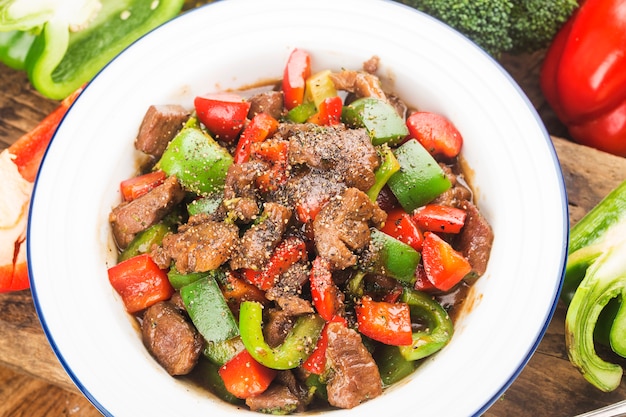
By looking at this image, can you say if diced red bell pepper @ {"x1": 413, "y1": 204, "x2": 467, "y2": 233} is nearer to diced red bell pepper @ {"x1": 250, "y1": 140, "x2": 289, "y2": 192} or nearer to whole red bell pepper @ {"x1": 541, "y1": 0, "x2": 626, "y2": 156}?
diced red bell pepper @ {"x1": 250, "y1": 140, "x2": 289, "y2": 192}

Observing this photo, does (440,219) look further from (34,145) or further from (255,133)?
(34,145)

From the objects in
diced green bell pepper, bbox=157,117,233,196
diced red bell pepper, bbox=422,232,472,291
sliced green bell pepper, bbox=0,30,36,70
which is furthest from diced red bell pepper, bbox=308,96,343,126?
sliced green bell pepper, bbox=0,30,36,70

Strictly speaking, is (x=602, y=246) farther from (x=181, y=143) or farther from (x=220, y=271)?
(x=181, y=143)

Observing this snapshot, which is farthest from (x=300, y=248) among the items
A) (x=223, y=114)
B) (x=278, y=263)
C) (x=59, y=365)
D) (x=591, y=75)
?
(x=591, y=75)

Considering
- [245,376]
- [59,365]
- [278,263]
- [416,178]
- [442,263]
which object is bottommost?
[59,365]

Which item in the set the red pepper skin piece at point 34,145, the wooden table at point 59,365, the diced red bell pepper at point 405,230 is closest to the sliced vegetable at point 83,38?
the red pepper skin piece at point 34,145

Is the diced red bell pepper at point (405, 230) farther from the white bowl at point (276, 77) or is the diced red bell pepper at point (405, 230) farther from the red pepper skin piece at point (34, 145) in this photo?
the red pepper skin piece at point (34, 145)
